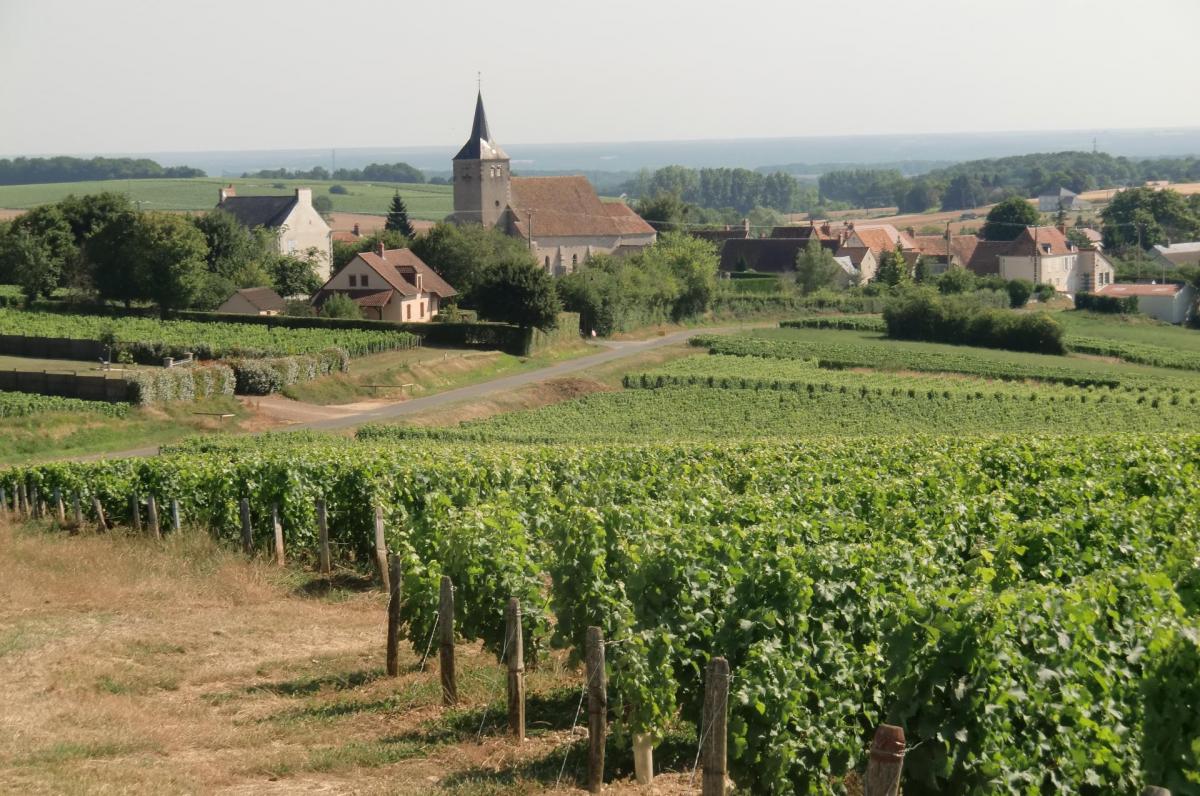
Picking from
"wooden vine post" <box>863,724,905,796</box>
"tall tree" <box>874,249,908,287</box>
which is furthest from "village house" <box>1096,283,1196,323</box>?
"wooden vine post" <box>863,724,905,796</box>

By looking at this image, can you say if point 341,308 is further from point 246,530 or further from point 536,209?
point 246,530

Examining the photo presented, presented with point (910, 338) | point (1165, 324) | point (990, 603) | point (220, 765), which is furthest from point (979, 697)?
point (1165, 324)

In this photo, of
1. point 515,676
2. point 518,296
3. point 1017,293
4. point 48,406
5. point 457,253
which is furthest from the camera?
point 1017,293

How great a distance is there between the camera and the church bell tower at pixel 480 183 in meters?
102

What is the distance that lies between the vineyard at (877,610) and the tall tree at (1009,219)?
122783mm

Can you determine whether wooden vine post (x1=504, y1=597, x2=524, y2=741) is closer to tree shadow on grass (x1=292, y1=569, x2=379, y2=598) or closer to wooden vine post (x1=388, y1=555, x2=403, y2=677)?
wooden vine post (x1=388, y1=555, x2=403, y2=677)

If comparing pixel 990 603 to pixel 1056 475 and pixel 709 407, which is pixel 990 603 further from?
pixel 709 407

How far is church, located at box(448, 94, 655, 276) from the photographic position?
4006 inches

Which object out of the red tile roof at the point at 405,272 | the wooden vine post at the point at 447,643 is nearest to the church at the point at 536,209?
the red tile roof at the point at 405,272

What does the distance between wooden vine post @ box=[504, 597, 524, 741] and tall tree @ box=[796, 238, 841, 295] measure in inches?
3535

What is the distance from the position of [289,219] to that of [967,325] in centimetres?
5430

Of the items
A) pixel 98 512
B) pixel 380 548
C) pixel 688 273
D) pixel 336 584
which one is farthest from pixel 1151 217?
pixel 380 548

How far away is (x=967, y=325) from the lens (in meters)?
74.5

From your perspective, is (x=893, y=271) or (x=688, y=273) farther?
Answer: (x=893, y=271)
